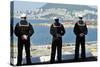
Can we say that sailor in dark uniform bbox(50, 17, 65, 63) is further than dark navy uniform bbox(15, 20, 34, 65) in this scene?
Yes

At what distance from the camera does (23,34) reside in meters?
1.66

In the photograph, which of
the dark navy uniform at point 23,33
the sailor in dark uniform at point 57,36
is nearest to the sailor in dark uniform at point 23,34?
the dark navy uniform at point 23,33

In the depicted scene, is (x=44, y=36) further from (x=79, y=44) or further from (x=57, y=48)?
(x=79, y=44)

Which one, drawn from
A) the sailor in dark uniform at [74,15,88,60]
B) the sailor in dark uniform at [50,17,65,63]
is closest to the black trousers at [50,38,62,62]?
the sailor in dark uniform at [50,17,65,63]

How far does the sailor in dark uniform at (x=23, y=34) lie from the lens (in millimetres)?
1631

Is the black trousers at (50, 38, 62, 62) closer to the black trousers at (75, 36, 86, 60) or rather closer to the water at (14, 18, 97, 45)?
the water at (14, 18, 97, 45)

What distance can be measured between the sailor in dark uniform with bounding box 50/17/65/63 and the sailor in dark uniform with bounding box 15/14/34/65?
18cm

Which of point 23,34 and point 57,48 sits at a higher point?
point 23,34

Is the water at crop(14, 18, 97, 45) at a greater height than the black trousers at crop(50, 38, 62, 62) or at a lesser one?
greater

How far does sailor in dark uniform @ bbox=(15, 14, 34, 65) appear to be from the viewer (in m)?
1.63

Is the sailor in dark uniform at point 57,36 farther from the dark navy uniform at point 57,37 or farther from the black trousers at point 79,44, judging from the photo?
the black trousers at point 79,44

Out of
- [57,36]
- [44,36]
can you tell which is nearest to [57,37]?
[57,36]
